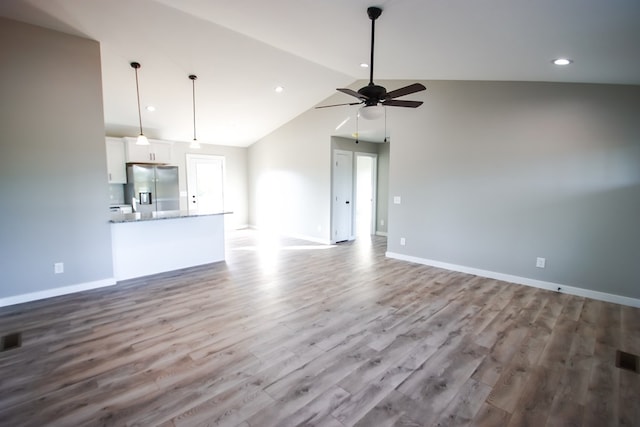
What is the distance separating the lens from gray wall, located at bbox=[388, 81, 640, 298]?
11.9 ft

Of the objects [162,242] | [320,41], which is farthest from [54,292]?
[320,41]

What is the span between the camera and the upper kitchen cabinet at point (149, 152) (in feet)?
21.9

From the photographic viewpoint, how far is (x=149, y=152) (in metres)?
7.00

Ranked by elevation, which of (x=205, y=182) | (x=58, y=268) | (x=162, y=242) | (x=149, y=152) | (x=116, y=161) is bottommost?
(x=58, y=268)

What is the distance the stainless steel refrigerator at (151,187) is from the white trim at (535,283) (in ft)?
18.4

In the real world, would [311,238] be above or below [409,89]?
below

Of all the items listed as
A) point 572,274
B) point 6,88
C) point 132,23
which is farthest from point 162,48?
point 572,274

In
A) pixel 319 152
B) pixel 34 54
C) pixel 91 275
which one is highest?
pixel 34 54

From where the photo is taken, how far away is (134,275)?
14.7 ft

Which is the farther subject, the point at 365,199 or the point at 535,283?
the point at 365,199

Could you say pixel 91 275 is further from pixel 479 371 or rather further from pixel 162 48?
pixel 479 371

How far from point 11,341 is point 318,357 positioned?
2.77 meters

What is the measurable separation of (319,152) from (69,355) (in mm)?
5454

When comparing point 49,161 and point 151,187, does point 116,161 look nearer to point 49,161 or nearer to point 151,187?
point 151,187
